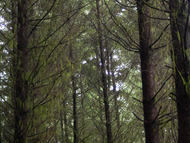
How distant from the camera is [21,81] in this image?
2865 mm

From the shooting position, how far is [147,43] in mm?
3080

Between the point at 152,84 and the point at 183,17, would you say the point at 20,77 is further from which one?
the point at 183,17

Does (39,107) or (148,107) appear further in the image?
(148,107)

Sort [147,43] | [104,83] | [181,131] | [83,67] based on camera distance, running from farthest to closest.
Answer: [83,67]
[104,83]
[147,43]
[181,131]

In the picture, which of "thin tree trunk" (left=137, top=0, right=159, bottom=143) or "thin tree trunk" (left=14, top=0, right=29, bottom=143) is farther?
"thin tree trunk" (left=137, top=0, right=159, bottom=143)

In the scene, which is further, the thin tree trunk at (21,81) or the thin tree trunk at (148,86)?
the thin tree trunk at (148,86)

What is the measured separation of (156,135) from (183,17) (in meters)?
1.86

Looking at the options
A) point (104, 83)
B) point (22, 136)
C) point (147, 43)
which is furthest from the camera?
point (104, 83)

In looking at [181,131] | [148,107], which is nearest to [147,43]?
[148,107]

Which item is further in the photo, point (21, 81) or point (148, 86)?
point (148, 86)

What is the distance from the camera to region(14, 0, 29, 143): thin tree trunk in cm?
270

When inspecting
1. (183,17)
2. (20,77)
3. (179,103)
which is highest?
(183,17)

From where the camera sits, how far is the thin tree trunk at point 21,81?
2.70 m

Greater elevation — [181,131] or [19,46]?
[19,46]
